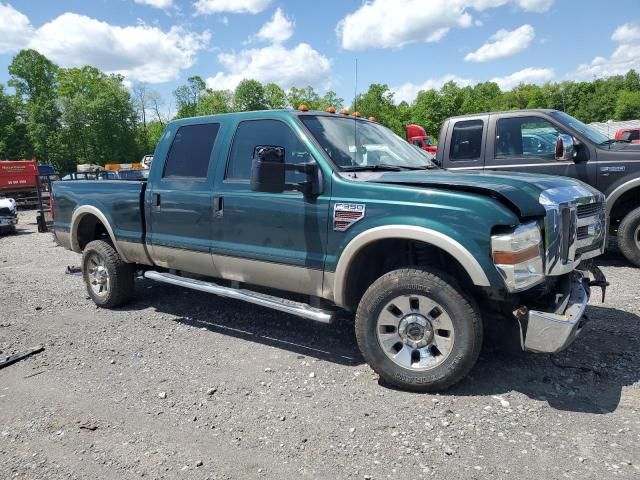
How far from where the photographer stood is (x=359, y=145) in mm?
4281

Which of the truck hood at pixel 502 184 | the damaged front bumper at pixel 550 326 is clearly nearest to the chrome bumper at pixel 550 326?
the damaged front bumper at pixel 550 326

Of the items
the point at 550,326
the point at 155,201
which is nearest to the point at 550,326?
the point at 550,326

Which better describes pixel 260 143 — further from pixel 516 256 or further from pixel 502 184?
pixel 516 256

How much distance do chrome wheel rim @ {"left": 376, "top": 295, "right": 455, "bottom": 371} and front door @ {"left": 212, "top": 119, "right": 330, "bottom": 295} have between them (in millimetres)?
659

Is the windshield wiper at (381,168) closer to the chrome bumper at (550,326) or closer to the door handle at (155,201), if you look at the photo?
the chrome bumper at (550,326)

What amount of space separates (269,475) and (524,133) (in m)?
6.08

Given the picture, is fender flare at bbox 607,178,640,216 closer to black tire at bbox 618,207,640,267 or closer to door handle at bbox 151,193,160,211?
black tire at bbox 618,207,640,267

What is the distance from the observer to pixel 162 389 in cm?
375

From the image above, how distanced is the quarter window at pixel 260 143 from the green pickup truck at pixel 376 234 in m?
0.01

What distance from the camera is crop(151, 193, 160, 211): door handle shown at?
16.4 ft

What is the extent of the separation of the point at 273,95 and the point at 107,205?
2801 inches

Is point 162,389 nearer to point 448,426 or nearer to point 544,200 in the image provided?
point 448,426

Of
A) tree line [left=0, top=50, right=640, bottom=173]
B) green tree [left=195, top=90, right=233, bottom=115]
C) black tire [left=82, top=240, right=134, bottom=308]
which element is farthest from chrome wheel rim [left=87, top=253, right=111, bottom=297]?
green tree [left=195, top=90, right=233, bottom=115]

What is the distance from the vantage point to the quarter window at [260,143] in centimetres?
411
